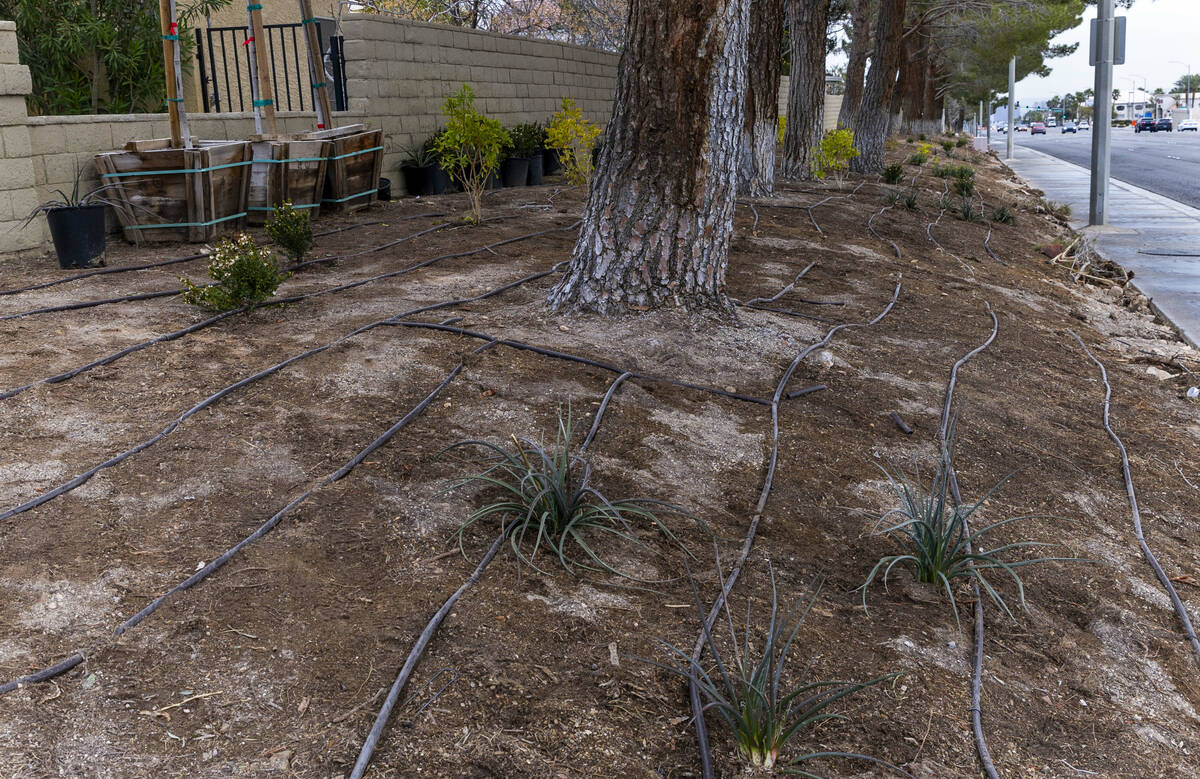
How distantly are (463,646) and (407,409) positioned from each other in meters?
1.61

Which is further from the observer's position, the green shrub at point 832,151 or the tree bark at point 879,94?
the tree bark at point 879,94

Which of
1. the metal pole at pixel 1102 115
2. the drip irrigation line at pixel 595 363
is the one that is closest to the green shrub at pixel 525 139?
the metal pole at pixel 1102 115

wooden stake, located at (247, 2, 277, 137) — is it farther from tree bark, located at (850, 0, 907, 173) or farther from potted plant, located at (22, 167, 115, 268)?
tree bark, located at (850, 0, 907, 173)

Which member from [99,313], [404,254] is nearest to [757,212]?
[404,254]

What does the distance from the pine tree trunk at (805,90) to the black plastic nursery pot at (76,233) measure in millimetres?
10008

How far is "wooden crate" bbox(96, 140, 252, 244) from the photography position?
6.77 metres

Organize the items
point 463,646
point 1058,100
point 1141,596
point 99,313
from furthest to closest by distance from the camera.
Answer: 1. point 1058,100
2. point 99,313
3. point 1141,596
4. point 463,646

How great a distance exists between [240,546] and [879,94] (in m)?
16.9

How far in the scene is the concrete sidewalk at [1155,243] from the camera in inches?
322

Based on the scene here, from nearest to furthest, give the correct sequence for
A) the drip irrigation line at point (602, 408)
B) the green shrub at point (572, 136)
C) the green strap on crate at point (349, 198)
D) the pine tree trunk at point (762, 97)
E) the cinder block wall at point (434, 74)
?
the drip irrigation line at point (602, 408) < the green strap on crate at point (349, 198) < the cinder block wall at point (434, 74) < the green shrub at point (572, 136) < the pine tree trunk at point (762, 97)

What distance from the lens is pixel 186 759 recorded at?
2.07m

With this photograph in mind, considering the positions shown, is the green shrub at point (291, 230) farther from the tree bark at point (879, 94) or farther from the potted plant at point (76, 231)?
the tree bark at point (879, 94)

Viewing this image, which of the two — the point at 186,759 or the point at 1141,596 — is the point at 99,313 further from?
the point at 1141,596

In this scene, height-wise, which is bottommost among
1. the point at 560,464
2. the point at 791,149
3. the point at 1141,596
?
the point at 1141,596
